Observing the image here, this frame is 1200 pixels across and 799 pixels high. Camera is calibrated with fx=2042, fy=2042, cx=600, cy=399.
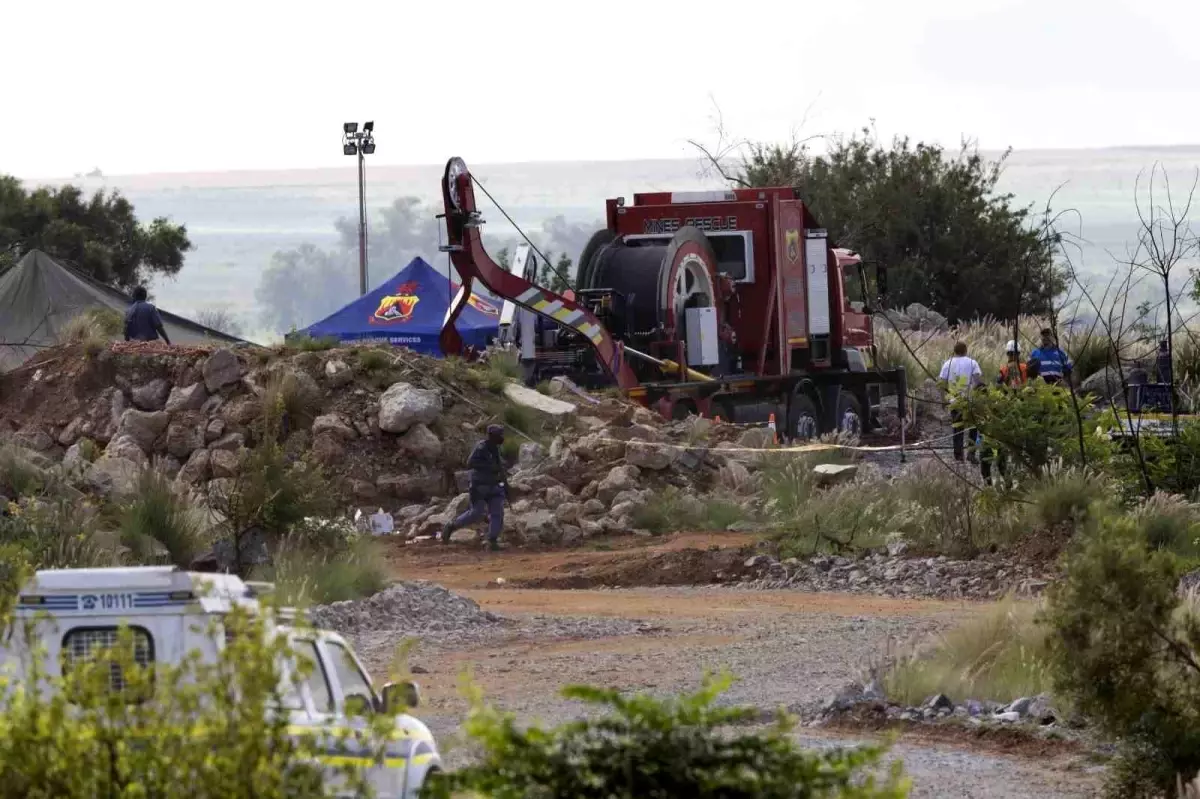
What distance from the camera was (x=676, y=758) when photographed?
482 cm

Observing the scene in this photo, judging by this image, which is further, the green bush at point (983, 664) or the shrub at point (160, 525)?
the shrub at point (160, 525)

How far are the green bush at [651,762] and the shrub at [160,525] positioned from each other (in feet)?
38.1

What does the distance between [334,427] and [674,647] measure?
444 inches

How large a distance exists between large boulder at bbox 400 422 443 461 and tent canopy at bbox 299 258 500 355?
13495 mm

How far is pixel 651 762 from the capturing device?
4.81 metres

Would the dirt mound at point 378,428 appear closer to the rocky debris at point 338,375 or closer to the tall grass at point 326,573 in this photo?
the rocky debris at point 338,375

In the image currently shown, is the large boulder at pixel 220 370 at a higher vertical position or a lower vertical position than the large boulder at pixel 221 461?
higher

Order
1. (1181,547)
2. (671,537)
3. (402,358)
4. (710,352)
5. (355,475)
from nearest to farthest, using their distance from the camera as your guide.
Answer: (1181,547) → (671,537) → (355,475) → (402,358) → (710,352)

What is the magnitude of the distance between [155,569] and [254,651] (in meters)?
1.75

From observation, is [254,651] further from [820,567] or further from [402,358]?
[402,358]

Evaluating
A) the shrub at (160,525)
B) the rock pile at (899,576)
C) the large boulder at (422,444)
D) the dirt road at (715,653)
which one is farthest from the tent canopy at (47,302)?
the rock pile at (899,576)

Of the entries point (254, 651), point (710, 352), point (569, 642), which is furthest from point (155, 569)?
point (710, 352)

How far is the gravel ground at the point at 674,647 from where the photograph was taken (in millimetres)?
9781

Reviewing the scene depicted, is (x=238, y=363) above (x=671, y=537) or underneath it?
above
